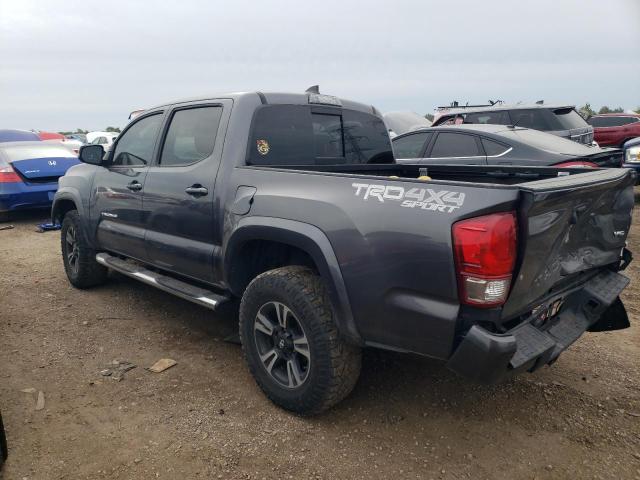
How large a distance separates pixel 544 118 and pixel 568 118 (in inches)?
19.2

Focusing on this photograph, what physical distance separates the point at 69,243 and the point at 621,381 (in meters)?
5.15

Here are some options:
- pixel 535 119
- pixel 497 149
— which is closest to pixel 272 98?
pixel 497 149

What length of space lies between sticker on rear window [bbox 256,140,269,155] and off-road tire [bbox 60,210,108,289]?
2.56 m

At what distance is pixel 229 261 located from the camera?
3.21 meters

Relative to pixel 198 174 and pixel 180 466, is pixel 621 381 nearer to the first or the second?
pixel 180 466

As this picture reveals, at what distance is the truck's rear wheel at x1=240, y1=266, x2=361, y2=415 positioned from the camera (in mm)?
2680

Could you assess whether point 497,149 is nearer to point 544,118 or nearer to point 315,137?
point 544,118

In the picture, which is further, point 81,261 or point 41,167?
point 41,167

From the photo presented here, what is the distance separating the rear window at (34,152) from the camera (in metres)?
8.84

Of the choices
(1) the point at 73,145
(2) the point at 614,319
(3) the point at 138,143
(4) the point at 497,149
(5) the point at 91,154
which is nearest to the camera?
(2) the point at 614,319

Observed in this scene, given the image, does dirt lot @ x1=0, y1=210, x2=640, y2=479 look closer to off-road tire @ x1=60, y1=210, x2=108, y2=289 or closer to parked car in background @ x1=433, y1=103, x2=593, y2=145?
off-road tire @ x1=60, y1=210, x2=108, y2=289

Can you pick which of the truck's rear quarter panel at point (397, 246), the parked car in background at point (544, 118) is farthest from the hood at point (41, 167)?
the truck's rear quarter panel at point (397, 246)

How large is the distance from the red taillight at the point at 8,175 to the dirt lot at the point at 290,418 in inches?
212

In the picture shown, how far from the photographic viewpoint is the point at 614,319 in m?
3.09
